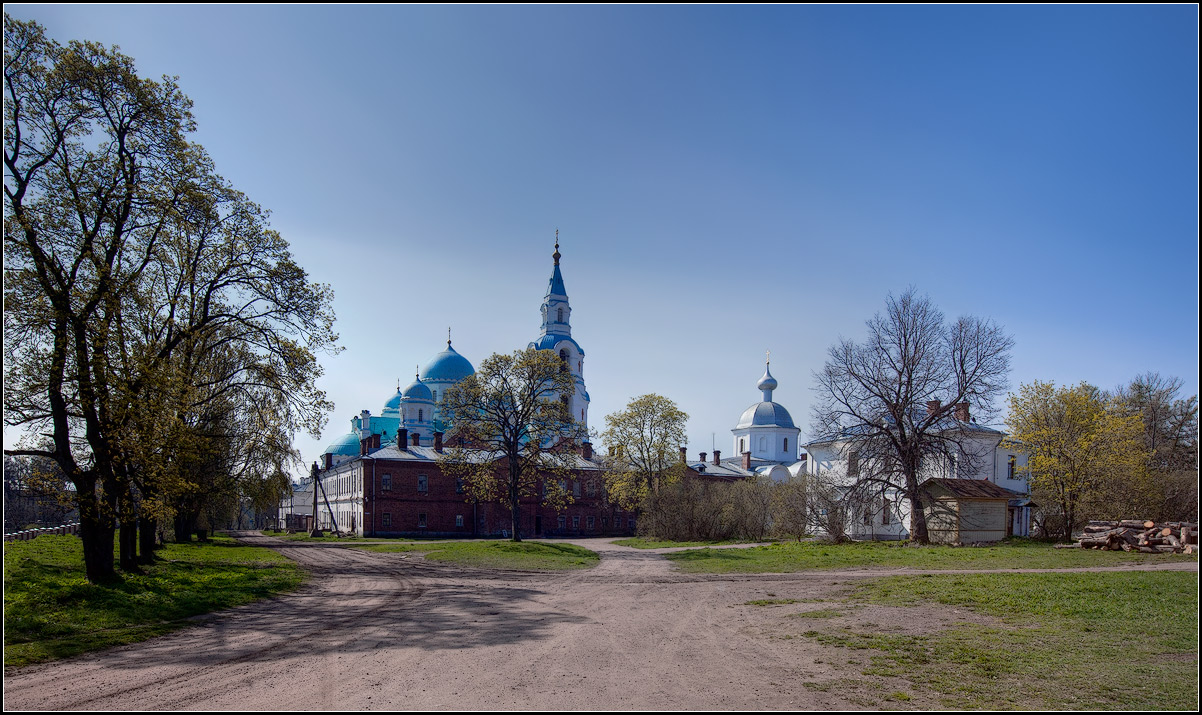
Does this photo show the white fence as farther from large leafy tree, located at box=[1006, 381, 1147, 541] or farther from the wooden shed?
large leafy tree, located at box=[1006, 381, 1147, 541]

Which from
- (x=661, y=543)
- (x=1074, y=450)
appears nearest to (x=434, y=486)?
(x=661, y=543)

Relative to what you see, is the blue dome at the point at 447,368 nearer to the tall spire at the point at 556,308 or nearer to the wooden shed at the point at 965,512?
the tall spire at the point at 556,308

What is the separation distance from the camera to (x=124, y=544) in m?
19.1

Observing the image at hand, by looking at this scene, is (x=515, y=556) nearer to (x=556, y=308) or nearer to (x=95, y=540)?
(x=95, y=540)

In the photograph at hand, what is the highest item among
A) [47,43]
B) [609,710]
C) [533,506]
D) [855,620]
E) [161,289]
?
[47,43]

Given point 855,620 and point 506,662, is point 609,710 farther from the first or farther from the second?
point 855,620

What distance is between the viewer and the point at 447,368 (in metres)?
71.2

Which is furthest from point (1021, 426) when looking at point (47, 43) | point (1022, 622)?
point (47, 43)

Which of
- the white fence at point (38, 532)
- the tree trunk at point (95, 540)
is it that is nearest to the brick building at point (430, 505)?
the white fence at point (38, 532)

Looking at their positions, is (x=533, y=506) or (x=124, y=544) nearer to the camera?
(x=124, y=544)

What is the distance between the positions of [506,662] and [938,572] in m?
16.4

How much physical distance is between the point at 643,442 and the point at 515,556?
64.4ft

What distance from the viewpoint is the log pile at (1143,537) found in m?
25.1

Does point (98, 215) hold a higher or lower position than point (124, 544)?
higher
